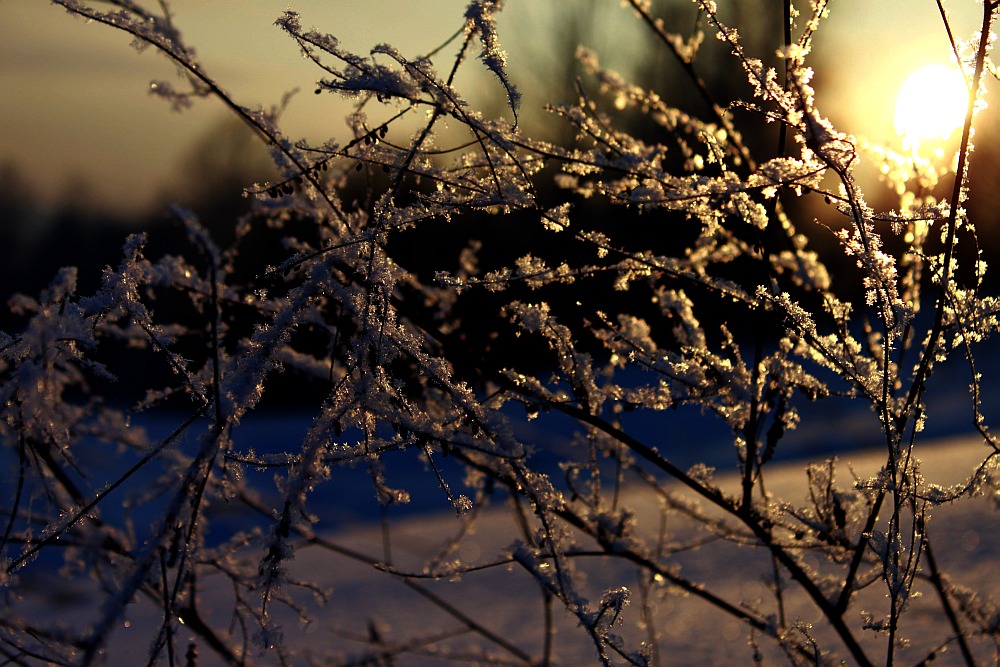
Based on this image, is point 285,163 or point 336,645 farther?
point 336,645

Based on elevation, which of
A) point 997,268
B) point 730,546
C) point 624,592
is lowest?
point 624,592

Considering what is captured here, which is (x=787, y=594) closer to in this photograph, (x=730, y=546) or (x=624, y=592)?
(x=730, y=546)

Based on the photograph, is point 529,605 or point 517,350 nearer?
point 517,350

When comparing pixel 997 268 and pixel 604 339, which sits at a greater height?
pixel 997 268

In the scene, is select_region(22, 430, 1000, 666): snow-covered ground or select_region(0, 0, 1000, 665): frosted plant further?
select_region(22, 430, 1000, 666): snow-covered ground

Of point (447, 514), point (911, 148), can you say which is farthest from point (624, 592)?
point (447, 514)

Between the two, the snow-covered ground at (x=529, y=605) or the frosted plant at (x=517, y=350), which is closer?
the frosted plant at (x=517, y=350)

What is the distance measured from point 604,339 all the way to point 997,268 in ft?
29.7

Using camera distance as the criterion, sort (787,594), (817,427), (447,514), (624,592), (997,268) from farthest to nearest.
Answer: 1. (997,268)
2. (817,427)
3. (447,514)
4. (787,594)
5. (624,592)

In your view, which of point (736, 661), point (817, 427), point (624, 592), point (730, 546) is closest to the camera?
point (624, 592)

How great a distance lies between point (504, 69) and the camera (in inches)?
36.9

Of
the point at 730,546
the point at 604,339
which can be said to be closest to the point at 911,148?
the point at 604,339

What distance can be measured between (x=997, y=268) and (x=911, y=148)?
891 cm

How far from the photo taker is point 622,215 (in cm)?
305
